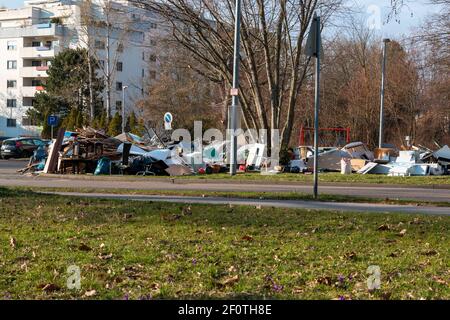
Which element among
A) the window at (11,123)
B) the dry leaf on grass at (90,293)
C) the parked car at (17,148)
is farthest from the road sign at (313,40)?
the window at (11,123)

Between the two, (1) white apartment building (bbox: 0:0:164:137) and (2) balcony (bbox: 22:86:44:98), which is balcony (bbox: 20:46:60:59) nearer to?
(1) white apartment building (bbox: 0:0:164:137)

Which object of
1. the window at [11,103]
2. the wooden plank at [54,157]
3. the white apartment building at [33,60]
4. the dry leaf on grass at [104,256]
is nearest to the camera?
the dry leaf on grass at [104,256]

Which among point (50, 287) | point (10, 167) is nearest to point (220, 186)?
point (50, 287)

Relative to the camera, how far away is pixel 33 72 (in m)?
77.9

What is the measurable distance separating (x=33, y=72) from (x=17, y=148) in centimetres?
3786

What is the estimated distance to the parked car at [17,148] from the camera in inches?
1688

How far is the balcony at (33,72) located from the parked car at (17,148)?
35459mm

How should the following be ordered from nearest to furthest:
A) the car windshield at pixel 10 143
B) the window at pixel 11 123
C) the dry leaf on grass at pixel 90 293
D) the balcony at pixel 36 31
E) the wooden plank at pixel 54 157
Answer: the dry leaf on grass at pixel 90 293 → the wooden plank at pixel 54 157 → the car windshield at pixel 10 143 → the balcony at pixel 36 31 → the window at pixel 11 123

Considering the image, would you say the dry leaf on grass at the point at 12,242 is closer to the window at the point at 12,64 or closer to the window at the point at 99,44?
the window at the point at 99,44

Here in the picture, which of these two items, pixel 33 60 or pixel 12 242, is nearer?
pixel 12 242

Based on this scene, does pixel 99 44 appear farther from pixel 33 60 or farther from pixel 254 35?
pixel 254 35

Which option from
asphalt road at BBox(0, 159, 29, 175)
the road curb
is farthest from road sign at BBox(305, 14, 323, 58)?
asphalt road at BBox(0, 159, 29, 175)

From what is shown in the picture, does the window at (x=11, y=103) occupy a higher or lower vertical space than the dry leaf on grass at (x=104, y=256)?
higher
